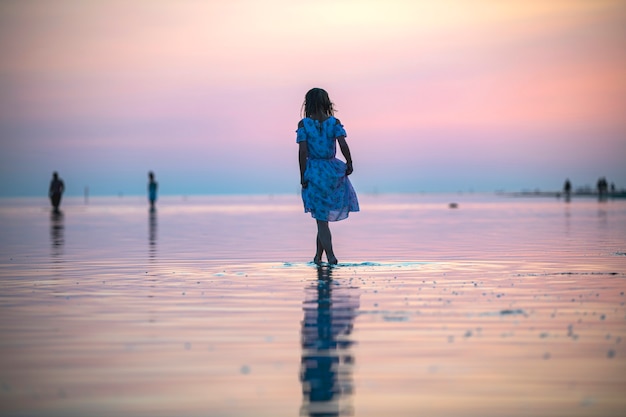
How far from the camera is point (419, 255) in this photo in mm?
16203

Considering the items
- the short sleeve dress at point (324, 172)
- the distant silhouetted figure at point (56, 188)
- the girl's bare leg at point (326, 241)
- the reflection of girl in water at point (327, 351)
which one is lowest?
the reflection of girl in water at point (327, 351)

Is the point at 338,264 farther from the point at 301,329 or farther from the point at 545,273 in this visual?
the point at 301,329

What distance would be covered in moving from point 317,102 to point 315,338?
7.32 meters

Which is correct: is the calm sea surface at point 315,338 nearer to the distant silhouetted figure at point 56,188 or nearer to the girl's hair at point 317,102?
the girl's hair at point 317,102

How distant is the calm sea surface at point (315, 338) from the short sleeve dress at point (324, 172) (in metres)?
0.82

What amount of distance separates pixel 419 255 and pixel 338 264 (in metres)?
2.52

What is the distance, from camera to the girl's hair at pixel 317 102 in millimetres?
14016

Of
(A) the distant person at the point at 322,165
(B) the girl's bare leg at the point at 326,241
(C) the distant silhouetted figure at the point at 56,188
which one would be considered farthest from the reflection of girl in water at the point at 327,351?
(C) the distant silhouetted figure at the point at 56,188

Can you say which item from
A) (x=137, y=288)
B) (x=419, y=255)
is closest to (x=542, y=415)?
(x=137, y=288)

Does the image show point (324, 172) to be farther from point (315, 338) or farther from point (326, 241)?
point (315, 338)

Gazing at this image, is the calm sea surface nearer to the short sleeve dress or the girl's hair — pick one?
the short sleeve dress

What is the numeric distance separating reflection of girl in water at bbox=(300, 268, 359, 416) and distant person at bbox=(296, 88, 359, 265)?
3.69 meters

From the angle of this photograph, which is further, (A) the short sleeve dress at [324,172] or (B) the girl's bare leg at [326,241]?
(A) the short sleeve dress at [324,172]

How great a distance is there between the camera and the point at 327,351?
21.4ft
